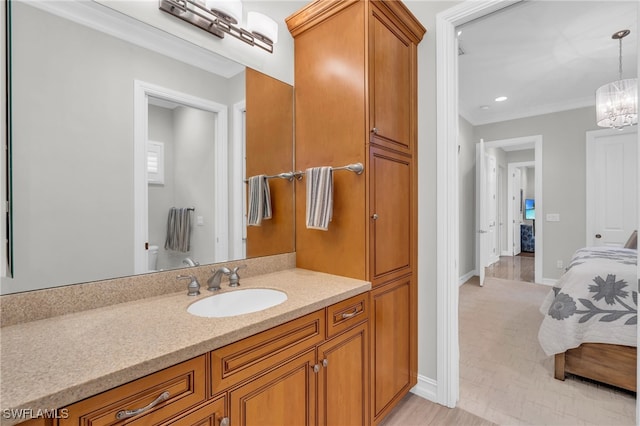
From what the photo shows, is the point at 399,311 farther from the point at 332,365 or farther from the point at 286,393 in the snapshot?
the point at 286,393

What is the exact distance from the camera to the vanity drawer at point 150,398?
0.66m

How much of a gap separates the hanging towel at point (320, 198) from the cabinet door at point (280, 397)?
2.13 feet

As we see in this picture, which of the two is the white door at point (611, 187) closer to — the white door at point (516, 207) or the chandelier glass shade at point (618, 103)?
the chandelier glass shade at point (618, 103)

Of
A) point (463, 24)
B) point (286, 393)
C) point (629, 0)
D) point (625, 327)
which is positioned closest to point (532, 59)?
point (629, 0)

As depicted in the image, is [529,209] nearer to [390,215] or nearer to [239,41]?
[390,215]

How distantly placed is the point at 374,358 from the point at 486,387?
1.08 metres

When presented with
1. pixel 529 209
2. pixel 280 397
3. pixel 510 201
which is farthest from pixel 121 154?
pixel 529 209

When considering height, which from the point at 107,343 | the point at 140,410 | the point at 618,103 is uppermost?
the point at 618,103

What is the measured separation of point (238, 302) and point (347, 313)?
20.2 inches

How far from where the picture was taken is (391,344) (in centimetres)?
166

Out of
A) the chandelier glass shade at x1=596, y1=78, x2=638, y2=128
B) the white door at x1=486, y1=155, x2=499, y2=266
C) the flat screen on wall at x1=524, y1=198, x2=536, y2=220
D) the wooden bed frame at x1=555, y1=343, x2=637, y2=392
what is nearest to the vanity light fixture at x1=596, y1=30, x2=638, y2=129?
the chandelier glass shade at x1=596, y1=78, x2=638, y2=128

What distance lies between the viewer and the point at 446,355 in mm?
1795

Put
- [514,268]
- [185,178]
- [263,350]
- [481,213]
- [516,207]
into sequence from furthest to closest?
[516,207]
[514,268]
[481,213]
[185,178]
[263,350]

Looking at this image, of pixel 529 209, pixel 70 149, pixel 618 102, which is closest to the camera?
pixel 70 149
